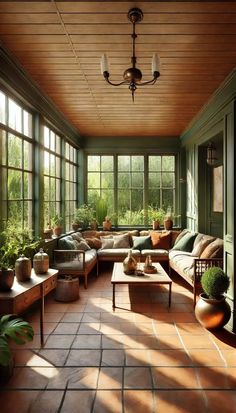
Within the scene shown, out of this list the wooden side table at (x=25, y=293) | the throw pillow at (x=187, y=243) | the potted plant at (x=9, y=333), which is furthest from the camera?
the throw pillow at (x=187, y=243)

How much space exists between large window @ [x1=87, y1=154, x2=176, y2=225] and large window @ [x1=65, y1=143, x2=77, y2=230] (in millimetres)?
467

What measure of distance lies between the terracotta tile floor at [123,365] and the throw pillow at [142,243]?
2641 mm

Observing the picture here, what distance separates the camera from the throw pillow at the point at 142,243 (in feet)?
24.0

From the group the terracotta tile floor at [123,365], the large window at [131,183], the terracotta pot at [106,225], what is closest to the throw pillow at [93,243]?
the terracotta pot at [106,225]

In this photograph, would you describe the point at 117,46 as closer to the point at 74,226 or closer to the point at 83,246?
the point at 83,246

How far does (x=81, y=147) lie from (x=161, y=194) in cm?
246

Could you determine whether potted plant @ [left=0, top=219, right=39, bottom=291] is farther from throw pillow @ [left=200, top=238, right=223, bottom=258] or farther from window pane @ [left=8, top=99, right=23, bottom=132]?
throw pillow @ [left=200, top=238, right=223, bottom=258]

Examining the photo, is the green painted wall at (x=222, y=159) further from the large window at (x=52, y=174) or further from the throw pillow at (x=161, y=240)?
the large window at (x=52, y=174)

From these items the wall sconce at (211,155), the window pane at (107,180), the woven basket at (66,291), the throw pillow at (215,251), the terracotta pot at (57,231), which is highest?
the wall sconce at (211,155)

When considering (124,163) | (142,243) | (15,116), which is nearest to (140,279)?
(142,243)

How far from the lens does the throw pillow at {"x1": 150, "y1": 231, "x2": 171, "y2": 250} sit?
7.41m

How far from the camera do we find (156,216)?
8062mm

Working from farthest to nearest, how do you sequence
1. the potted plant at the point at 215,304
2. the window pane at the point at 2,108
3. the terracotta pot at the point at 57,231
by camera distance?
the terracotta pot at the point at 57,231 < the window pane at the point at 2,108 < the potted plant at the point at 215,304

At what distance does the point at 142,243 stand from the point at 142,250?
0.20 meters
